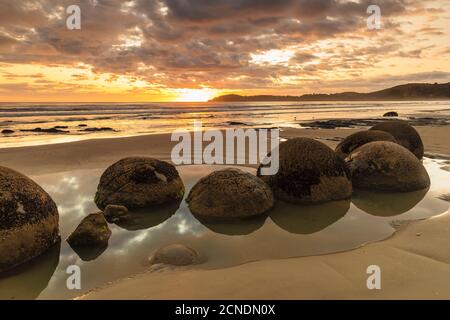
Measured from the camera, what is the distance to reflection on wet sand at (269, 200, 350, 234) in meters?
5.57

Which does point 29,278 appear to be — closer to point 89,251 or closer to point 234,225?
point 89,251

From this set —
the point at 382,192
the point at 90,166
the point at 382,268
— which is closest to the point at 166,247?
the point at 382,268

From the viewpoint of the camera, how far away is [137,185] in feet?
21.4

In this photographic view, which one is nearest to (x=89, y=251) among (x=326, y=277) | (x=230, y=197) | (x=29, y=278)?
(x=29, y=278)

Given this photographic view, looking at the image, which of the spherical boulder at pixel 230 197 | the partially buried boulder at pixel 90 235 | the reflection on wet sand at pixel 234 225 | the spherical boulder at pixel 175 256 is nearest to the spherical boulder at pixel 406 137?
the spherical boulder at pixel 230 197

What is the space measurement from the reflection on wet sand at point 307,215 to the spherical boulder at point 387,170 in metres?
1.13

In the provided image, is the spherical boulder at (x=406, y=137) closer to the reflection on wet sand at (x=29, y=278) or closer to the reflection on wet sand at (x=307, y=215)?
→ the reflection on wet sand at (x=307, y=215)

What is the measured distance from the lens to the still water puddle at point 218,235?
4.07 meters

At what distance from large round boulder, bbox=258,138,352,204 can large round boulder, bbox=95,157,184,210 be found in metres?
2.04

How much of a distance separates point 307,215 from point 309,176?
0.91 meters

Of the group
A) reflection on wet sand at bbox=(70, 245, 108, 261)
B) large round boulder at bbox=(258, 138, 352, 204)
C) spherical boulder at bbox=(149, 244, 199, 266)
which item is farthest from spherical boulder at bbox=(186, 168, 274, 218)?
reflection on wet sand at bbox=(70, 245, 108, 261)

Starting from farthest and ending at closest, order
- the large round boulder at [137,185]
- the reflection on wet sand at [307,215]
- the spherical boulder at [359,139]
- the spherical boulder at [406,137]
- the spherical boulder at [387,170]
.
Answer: the spherical boulder at [406,137]
the spherical boulder at [359,139]
the spherical boulder at [387,170]
the large round boulder at [137,185]
the reflection on wet sand at [307,215]

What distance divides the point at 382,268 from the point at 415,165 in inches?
175

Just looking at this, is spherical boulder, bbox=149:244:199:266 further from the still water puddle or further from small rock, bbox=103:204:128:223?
small rock, bbox=103:204:128:223
